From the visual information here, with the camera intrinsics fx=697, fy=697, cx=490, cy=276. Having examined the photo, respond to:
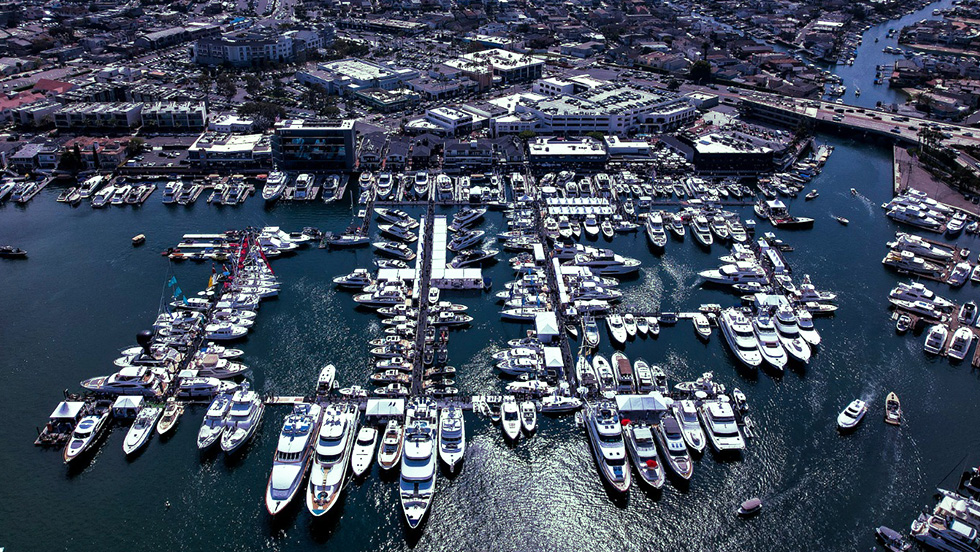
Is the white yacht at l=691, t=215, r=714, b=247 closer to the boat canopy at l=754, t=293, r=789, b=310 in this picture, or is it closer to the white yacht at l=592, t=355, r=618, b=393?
the boat canopy at l=754, t=293, r=789, b=310

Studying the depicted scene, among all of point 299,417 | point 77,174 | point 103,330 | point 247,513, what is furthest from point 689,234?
point 77,174

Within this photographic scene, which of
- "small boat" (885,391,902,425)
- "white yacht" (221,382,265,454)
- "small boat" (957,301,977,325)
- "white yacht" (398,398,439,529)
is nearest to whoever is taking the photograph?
"white yacht" (398,398,439,529)

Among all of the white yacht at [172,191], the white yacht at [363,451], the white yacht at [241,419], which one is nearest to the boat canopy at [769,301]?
the white yacht at [363,451]

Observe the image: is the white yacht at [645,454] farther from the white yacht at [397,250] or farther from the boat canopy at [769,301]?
the white yacht at [397,250]

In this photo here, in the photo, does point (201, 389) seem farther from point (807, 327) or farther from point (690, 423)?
point (807, 327)

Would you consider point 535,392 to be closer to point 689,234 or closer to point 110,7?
point 689,234

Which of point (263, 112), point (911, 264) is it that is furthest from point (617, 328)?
point (263, 112)

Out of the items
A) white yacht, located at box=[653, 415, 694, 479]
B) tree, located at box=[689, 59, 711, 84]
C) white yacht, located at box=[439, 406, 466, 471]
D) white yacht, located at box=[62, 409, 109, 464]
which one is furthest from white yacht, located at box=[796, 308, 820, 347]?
tree, located at box=[689, 59, 711, 84]
